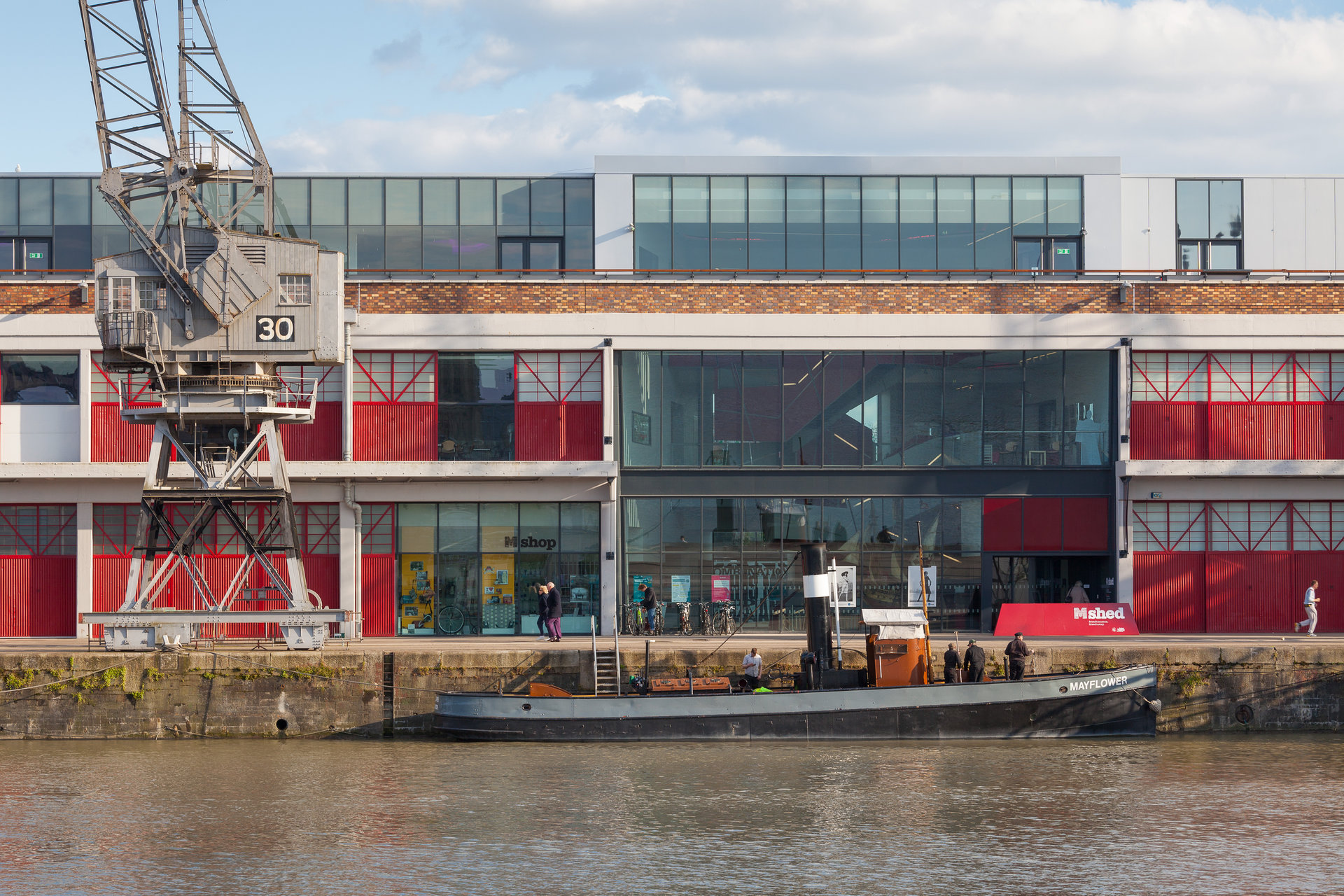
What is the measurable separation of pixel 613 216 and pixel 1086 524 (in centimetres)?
1804

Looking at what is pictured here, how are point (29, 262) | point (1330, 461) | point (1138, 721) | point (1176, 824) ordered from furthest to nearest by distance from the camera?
point (29, 262) → point (1330, 461) → point (1138, 721) → point (1176, 824)

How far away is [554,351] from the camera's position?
4028cm

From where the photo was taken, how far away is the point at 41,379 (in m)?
39.9

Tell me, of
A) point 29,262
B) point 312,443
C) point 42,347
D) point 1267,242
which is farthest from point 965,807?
point 29,262

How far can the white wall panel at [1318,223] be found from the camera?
Answer: 50.6m

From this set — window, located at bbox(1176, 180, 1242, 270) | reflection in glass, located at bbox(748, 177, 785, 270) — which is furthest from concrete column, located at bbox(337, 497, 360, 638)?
window, located at bbox(1176, 180, 1242, 270)

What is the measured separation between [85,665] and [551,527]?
12.8 meters

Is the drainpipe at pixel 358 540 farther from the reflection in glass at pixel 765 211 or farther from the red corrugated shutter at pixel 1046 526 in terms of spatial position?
the red corrugated shutter at pixel 1046 526

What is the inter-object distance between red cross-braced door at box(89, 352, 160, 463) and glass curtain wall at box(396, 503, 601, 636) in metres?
7.23

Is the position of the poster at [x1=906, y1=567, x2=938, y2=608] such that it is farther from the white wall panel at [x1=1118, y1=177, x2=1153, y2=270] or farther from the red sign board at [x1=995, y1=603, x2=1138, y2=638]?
the white wall panel at [x1=1118, y1=177, x2=1153, y2=270]

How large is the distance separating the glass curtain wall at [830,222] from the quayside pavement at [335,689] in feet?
60.1

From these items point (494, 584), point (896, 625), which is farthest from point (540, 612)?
point (896, 625)

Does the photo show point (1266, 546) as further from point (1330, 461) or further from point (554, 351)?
point (554, 351)

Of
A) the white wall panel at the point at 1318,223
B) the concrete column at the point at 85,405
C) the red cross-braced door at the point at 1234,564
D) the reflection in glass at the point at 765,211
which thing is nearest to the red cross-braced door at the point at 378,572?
the concrete column at the point at 85,405
